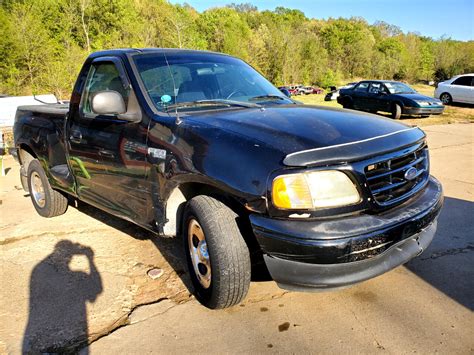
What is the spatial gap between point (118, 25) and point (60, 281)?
39.6 metres

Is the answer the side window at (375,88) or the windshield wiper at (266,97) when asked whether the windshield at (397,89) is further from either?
the windshield wiper at (266,97)

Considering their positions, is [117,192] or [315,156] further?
[117,192]

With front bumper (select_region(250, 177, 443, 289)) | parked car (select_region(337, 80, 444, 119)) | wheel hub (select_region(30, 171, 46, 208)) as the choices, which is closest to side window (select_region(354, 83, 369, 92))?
parked car (select_region(337, 80, 444, 119))

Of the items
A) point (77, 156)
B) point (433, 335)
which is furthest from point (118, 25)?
point (433, 335)

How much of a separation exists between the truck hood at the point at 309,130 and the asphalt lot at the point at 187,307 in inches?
44.6

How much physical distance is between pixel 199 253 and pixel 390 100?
13.7 m

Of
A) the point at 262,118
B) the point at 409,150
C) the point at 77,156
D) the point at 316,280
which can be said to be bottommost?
the point at 316,280

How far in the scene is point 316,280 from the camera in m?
2.25

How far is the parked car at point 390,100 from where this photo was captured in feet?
46.7

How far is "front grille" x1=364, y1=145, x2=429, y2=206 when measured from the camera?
2342 mm

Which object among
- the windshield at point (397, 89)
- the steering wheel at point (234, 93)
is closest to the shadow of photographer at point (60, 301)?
the steering wheel at point (234, 93)

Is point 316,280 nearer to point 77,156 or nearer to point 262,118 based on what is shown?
point 262,118

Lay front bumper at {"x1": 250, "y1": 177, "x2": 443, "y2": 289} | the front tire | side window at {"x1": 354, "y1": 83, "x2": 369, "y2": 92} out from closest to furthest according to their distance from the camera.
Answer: front bumper at {"x1": 250, "y1": 177, "x2": 443, "y2": 289} → the front tire → side window at {"x1": 354, "y1": 83, "x2": 369, "y2": 92}

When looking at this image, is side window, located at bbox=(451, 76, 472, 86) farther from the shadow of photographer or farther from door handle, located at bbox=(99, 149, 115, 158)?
the shadow of photographer
